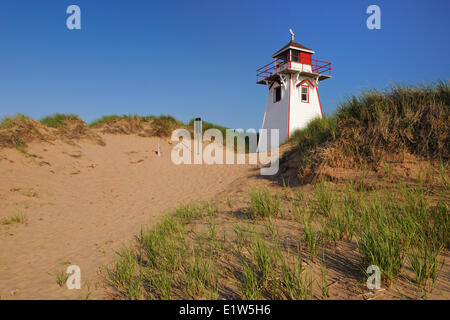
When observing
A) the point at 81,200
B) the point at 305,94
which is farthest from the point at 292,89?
the point at 81,200

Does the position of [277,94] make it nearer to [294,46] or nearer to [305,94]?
[305,94]

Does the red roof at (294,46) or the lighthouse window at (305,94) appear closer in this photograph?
the red roof at (294,46)

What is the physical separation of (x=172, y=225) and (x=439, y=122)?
6.86 m

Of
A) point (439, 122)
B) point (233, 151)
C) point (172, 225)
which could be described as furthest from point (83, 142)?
point (439, 122)

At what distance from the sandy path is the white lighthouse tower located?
8.76 meters

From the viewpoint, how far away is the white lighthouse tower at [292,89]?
20312 mm

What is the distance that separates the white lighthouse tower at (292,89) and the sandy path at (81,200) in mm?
8763

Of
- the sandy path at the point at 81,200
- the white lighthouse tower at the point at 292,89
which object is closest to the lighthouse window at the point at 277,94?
the white lighthouse tower at the point at 292,89

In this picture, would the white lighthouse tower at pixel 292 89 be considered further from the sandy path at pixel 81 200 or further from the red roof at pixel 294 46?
the sandy path at pixel 81 200

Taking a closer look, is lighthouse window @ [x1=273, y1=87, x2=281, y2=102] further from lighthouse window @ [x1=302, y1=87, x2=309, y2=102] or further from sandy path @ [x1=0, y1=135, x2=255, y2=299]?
sandy path @ [x1=0, y1=135, x2=255, y2=299]

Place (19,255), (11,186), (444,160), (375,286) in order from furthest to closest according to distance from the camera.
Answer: (11,186)
(444,160)
(19,255)
(375,286)

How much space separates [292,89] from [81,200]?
17447 millimetres

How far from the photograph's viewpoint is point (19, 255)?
4812mm

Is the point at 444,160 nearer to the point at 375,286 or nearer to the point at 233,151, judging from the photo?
the point at 375,286
